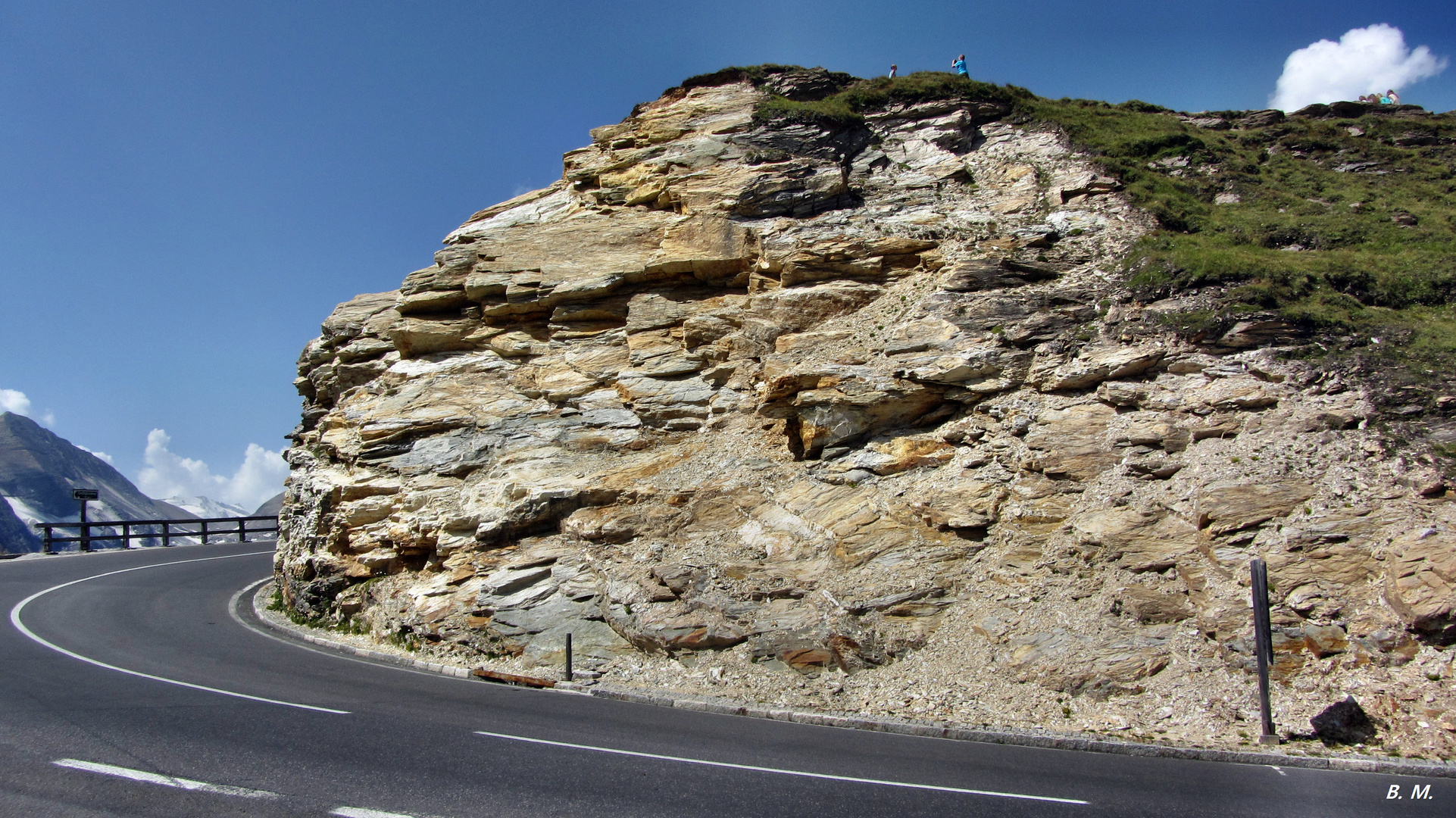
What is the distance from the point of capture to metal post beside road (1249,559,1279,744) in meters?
8.48

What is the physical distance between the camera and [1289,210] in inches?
734

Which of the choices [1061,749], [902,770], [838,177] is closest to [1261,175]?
[838,177]

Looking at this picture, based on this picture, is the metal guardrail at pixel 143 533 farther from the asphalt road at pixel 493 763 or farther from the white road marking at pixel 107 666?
the asphalt road at pixel 493 763

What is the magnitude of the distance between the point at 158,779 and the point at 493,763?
2911mm

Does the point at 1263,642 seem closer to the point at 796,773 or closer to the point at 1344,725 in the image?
the point at 1344,725

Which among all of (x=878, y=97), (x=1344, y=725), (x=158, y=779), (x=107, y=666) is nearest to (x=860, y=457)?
(x=1344, y=725)

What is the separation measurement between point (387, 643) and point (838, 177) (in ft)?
51.5

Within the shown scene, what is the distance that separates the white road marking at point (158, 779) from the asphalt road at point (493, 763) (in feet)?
0.08

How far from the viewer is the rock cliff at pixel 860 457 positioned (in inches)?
393

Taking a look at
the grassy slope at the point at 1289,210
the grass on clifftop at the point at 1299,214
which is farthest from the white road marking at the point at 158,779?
the grass on clifftop at the point at 1299,214

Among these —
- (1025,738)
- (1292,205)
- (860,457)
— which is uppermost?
(1292,205)

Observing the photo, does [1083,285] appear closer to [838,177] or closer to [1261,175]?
[838,177]

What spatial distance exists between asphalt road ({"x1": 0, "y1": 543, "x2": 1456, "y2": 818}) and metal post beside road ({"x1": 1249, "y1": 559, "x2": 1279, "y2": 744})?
673 mm

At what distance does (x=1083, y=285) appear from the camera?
15164mm
